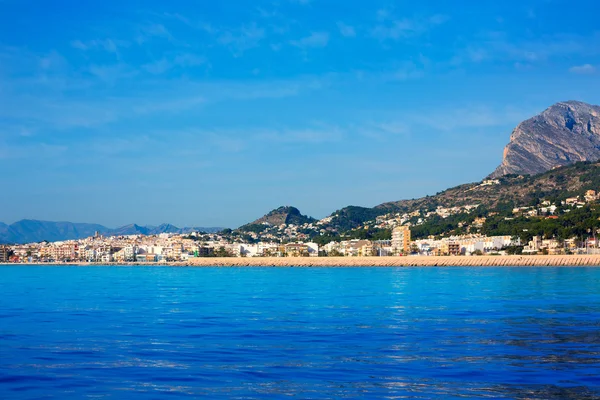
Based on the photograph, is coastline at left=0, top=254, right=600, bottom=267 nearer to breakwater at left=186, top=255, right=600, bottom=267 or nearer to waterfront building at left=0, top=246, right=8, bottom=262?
breakwater at left=186, top=255, right=600, bottom=267

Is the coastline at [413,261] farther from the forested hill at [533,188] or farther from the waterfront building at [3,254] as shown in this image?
the forested hill at [533,188]

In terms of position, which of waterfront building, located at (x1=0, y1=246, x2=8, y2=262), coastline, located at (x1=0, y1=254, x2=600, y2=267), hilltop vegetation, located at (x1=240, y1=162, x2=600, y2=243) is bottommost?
coastline, located at (x1=0, y1=254, x2=600, y2=267)

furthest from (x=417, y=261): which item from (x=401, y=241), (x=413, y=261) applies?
(x=401, y=241)

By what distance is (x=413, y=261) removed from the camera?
366 feet

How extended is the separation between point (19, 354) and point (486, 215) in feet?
Result: 479

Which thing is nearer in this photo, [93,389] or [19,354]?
[93,389]

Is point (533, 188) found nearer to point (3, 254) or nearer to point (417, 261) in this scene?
point (417, 261)

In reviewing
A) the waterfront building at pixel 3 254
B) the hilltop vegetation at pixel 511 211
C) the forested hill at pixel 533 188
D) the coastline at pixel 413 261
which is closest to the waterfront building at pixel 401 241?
the hilltop vegetation at pixel 511 211

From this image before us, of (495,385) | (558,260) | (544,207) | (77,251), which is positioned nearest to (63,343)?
(495,385)

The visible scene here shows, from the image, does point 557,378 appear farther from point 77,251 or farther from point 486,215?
point 77,251

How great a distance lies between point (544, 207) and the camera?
144 metres

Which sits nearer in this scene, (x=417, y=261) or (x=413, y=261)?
(x=417, y=261)

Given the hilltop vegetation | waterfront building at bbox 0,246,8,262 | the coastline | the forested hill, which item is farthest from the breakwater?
waterfront building at bbox 0,246,8,262

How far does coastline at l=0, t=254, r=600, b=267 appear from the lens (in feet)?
301
